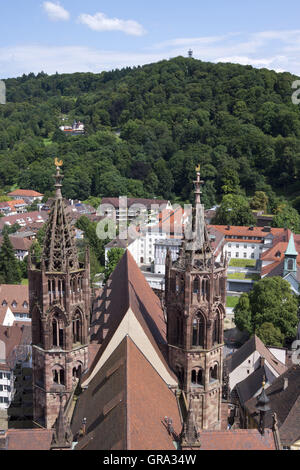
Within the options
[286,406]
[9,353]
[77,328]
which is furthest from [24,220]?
[77,328]

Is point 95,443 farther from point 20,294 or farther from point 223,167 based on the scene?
point 223,167

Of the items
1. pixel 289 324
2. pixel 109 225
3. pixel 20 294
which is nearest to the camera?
pixel 289 324

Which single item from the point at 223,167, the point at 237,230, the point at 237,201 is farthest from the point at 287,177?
the point at 237,230

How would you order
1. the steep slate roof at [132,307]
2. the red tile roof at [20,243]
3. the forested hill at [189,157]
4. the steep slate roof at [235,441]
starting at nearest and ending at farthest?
the steep slate roof at [235,441] < the steep slate roof at [132,307] < the red tile roof at [20,243] < the forested hill at [189,157]

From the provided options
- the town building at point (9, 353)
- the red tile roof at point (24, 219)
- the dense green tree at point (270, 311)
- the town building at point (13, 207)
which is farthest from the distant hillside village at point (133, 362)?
the town building at point (13, 207)

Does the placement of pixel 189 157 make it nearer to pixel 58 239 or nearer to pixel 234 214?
pixel 234 214

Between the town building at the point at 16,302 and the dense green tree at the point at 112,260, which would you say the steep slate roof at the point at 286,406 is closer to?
the town building at the point at 16,302
